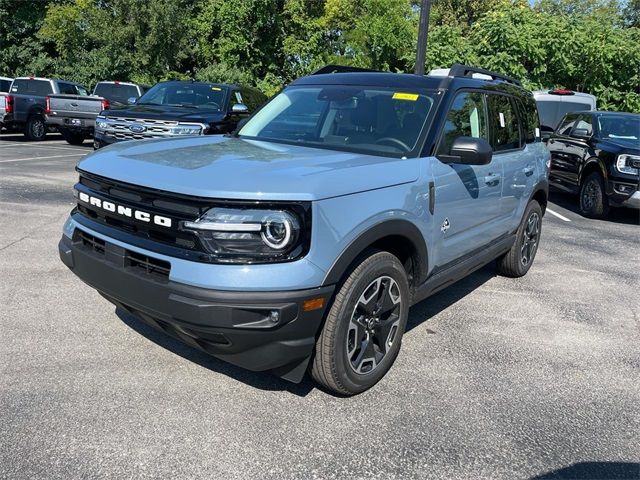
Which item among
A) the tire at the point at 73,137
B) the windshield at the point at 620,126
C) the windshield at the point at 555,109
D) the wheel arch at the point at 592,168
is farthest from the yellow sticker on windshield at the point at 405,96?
the tire at the point at 73,137

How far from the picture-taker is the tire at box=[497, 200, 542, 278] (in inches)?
214

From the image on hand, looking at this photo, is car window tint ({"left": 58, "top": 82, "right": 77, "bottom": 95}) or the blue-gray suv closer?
the blue-gray suv

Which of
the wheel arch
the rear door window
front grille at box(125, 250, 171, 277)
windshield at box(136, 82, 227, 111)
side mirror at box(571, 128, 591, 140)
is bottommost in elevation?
front grille at box(125, 250, 171, 277)

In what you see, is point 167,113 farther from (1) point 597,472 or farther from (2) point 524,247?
(1) point 597,472

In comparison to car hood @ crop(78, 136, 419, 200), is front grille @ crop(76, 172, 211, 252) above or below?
below

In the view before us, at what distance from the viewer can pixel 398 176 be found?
3238mm

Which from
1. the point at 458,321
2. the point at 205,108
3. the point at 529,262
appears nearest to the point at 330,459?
the point at 458,321

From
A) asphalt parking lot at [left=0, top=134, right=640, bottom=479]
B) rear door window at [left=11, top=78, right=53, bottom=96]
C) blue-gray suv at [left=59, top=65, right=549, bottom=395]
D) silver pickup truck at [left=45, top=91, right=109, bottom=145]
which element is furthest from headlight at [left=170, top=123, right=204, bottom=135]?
rear door window at [left=11, top=78, right=53, bottom=96]

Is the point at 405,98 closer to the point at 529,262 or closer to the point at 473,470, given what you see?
the point at 473,470

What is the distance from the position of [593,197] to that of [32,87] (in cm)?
1555

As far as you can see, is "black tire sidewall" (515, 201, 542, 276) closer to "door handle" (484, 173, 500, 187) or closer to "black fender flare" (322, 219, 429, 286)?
"door handle" (484, 173, 500, 187)

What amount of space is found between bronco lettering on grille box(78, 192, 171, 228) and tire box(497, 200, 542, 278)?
366cm

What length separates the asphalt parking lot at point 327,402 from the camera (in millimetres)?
2639

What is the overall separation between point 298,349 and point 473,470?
3.23 ft
